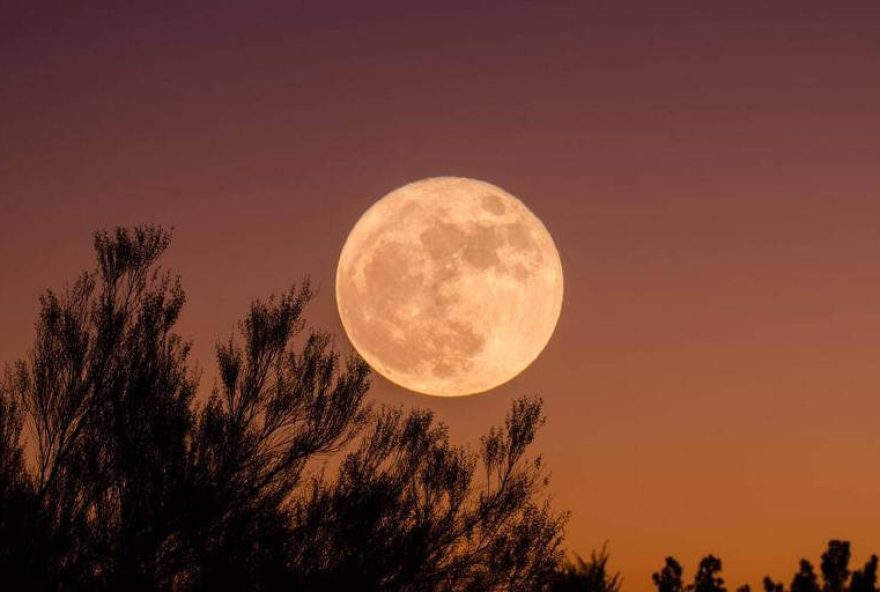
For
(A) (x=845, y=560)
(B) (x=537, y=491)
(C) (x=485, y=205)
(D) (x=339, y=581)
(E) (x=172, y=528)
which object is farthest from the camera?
(A) (x=845, y=560)

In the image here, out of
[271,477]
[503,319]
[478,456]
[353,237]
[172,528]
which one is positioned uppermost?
[353,237]

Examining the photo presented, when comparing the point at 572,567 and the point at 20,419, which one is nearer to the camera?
the point at 20,419

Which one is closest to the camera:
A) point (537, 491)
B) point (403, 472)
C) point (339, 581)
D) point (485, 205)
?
point (339, 581)

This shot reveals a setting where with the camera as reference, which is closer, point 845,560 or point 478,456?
point 478,456

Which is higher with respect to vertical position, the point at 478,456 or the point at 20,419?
the point at 478,456

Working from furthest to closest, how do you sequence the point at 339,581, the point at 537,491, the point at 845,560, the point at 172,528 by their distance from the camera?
the point at 845,560
the point at 537,491
the point at 339,581
the point at 172,528

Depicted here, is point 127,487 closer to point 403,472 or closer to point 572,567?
point 403,472

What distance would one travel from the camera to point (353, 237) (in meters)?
24.0

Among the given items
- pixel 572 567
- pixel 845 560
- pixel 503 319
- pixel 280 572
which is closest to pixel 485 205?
pixel 503 319

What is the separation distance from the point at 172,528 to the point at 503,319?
852cm

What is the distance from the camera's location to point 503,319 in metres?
22.4

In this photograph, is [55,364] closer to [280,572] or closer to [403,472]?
[280,572]

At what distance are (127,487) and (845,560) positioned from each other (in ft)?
90.0

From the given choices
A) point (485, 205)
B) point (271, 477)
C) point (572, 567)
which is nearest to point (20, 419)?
point (271, 477)
